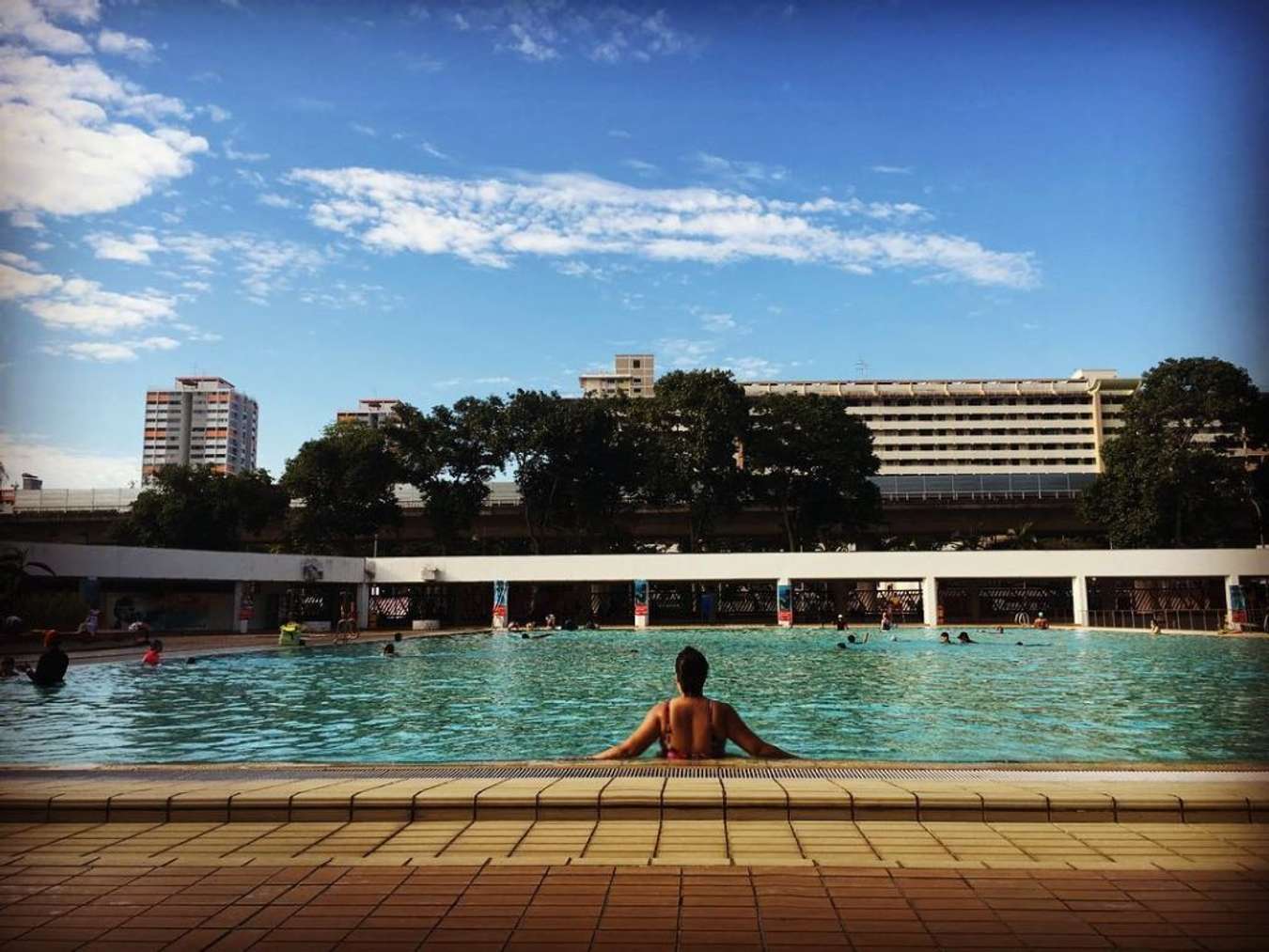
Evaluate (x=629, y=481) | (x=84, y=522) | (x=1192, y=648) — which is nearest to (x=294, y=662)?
(x=1192, y=648)

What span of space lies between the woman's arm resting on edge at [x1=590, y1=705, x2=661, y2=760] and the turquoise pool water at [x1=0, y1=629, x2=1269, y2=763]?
9.82 ft

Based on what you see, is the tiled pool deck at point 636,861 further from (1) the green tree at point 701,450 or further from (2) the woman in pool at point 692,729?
(1) the green tree at point 701,450

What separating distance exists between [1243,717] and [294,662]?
756 inches

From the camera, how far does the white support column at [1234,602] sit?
3212 centimetres

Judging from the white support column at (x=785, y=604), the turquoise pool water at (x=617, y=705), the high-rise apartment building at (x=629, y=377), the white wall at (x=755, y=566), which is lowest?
the turquoise pool water at (x=617, y=705)

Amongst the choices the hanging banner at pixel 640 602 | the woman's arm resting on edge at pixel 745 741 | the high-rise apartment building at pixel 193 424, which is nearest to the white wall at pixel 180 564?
the hanging banner at pixel 640 602

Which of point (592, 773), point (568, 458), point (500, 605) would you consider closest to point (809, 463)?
point (568, 458)

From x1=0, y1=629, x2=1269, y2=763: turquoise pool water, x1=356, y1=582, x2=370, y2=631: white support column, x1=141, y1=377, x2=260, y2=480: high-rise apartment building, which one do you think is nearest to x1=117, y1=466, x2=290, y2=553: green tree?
x1=356, y1=582, x2=370, y2=631: white support column

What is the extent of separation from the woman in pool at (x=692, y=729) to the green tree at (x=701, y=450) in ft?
127

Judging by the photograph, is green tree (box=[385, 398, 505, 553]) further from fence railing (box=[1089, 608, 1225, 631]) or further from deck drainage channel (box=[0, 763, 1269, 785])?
deck drainage channel (box=[0, 763, 1269, 785])

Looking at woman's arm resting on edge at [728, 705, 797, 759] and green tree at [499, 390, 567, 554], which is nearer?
woman's arm resting on edge at [728, 705, 797, 759]

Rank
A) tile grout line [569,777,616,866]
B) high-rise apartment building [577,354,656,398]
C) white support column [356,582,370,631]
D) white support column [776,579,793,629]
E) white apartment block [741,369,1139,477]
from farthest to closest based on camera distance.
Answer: high-rise apartment building [577,354,656,398] < white apartment block [741,369,1139,477] < white support column [356,582,370,631] < white support column [776,579,793,629] < tile grout line [569,777,616,866]

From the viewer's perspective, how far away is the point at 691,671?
682cm

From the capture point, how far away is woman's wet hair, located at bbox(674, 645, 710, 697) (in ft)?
22.4
